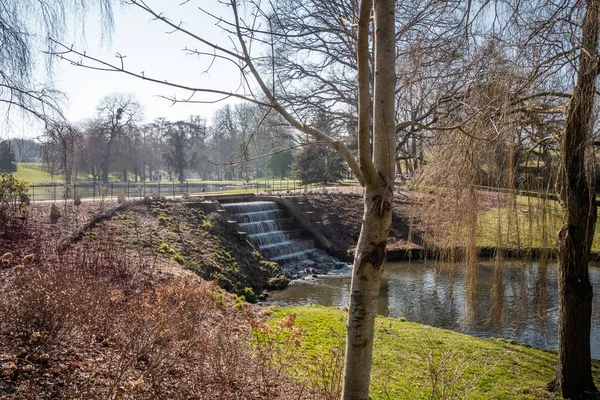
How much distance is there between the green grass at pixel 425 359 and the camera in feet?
17.9

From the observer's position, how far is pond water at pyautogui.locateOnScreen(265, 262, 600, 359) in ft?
19.9

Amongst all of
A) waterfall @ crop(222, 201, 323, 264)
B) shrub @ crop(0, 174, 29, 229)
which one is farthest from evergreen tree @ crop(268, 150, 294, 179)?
shrub @ crop(0, 174, 29, 229)

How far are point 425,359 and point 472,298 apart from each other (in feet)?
3.88

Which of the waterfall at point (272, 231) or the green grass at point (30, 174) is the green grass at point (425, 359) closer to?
the waterfall at point (272, 231)

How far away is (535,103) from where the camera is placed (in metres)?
5.71

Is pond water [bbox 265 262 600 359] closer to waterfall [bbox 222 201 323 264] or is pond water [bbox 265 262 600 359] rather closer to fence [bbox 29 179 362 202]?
waterfall [bbox 222 201 323 264]

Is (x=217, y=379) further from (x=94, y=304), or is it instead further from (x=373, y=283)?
(x=373, y=283)

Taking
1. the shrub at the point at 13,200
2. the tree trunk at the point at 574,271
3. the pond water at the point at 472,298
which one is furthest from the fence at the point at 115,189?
the tree trunk at the point at 574,271

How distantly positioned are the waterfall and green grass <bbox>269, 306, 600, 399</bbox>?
831 cm

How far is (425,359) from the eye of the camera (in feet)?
21.7

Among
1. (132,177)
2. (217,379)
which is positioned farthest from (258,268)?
(132,177)

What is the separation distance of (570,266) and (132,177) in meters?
61.6

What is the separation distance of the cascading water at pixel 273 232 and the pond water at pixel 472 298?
8.60 ft

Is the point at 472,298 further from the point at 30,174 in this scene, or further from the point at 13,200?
the point at 30,174
